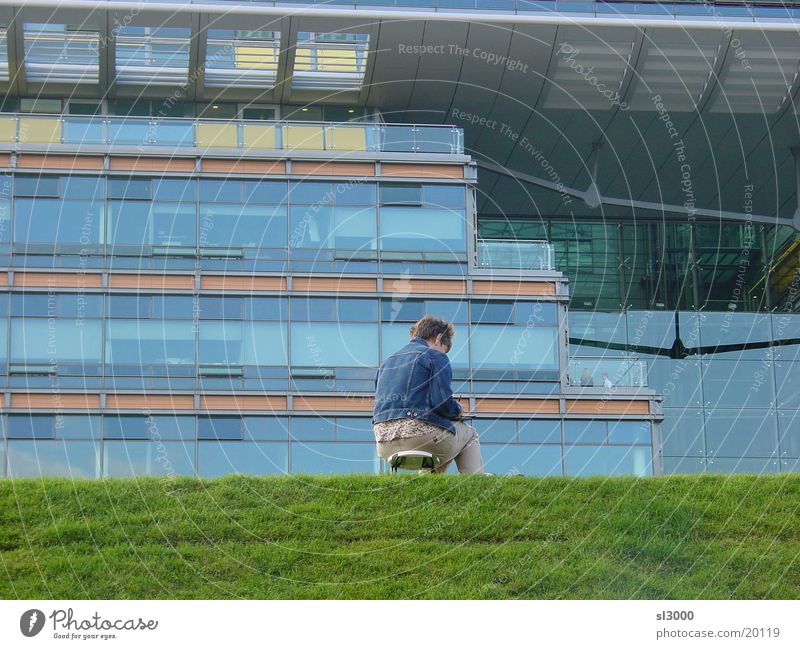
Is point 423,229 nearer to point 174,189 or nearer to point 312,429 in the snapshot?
point 312,429

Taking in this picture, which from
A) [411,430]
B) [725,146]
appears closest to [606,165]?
[725,146]

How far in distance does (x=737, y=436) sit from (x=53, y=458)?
62.1ft

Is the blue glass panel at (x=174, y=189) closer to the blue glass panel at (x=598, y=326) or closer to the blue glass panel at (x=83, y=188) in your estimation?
the blue glass panel at (x=83, y=188)

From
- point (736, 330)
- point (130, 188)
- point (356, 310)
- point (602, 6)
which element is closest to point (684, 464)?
point (736, 330)

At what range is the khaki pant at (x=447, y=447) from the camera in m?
16.2

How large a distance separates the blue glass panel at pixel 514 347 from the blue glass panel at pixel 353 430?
3226 millimetres

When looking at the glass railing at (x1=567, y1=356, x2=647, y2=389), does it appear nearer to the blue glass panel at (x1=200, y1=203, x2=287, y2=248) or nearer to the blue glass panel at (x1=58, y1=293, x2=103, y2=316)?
the blue glass panel at (x1=200, y1=203, x2=287, y2=248)

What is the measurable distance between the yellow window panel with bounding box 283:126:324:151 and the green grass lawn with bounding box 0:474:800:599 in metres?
26.0

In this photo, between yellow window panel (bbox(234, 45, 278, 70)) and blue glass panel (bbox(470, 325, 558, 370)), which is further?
yellow window panel (bbox(234, 45, 278, 70))

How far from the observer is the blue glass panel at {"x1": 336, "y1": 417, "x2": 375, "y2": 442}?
3881 cm

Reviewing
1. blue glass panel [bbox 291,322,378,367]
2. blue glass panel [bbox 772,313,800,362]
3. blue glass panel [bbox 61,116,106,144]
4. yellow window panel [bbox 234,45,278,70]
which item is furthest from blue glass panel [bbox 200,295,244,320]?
blue glass panel [bbox 772,313,800,362]

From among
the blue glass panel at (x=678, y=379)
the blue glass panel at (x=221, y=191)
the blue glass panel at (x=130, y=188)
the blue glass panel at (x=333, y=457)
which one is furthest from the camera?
the blue glass panel at (x=678, y=379)

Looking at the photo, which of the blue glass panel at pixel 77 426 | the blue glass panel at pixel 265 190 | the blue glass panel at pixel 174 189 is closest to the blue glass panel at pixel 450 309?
the blue glass panel at pixel 265 190
